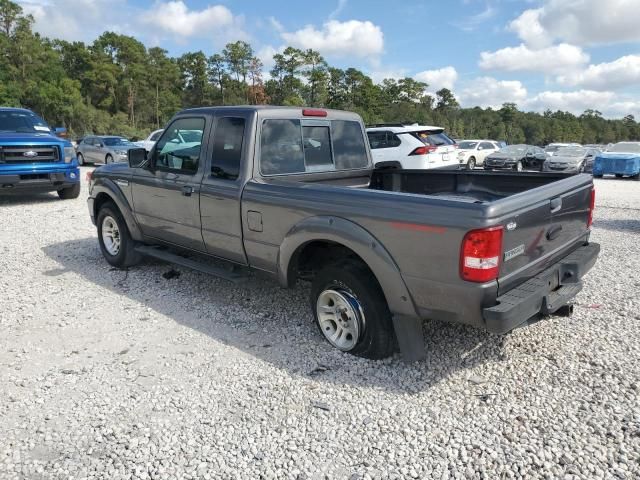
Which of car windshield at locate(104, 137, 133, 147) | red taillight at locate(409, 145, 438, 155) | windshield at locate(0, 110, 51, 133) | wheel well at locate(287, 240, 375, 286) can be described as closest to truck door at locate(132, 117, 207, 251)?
wheel well at locate(287, 240, 375, 286)

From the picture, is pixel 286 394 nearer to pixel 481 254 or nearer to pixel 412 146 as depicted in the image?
pixel 481 254

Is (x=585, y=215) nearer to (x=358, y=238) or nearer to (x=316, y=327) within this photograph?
(x=358, y=238)

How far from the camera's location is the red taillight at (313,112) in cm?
459

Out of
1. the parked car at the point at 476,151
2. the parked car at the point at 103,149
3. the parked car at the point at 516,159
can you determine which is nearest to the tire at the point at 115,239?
the parked car at the point at 103,149

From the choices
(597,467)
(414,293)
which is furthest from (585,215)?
(597,467)


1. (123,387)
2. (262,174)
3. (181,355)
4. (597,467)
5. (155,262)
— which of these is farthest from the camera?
(155,262)

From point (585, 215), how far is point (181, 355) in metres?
3.49

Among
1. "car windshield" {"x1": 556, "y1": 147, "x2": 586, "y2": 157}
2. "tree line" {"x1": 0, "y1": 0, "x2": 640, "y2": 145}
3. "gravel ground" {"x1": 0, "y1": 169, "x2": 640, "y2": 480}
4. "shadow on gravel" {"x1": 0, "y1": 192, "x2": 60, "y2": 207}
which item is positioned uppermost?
"tree line" {"x1": 0, "y1": 0, "x2": 640, "y2": 145}

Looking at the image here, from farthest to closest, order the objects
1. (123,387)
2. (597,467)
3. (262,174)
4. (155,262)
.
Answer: (155,262)
(262,174)
(123,387)
(597,467)

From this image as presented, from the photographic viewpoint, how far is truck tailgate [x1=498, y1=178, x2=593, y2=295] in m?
3.01

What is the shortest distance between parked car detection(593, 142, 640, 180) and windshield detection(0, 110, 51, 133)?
1933 cm

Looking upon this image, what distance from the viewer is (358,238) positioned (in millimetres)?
3334

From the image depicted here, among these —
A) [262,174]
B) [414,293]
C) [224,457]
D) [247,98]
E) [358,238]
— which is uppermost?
[247,98]

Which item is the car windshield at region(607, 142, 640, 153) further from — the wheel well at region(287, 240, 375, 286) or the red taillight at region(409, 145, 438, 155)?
the wheel well at region(287, 240, 375, 286)
